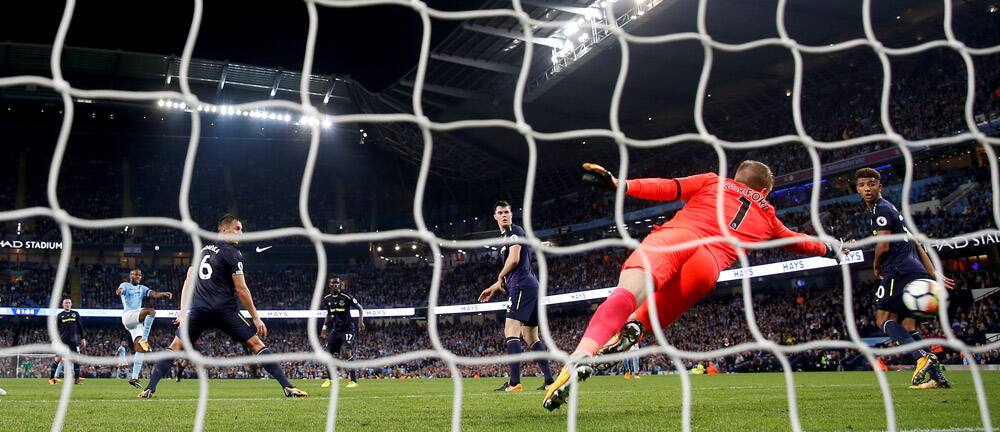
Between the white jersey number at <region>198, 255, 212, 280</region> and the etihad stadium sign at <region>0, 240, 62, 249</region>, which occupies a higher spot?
the etihad stadium sign at <region>0, 240, 62, 249</region>

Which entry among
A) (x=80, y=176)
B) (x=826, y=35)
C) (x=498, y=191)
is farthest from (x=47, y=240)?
(x=826, y=35)

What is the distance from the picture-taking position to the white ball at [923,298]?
5445 mm

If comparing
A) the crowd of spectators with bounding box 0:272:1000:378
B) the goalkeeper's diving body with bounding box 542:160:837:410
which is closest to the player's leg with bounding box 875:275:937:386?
the goalkeeper's diving body with bounding box 542:160:837:410

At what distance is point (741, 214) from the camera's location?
14.3 ft

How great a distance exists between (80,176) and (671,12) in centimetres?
3302

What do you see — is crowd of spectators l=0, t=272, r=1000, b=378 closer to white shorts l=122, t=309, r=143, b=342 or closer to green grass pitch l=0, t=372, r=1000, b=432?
green grass pitch l=0, t=372, r=1000, b=432

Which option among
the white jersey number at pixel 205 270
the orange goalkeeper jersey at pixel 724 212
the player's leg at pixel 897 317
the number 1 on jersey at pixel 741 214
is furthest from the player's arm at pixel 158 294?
the player's leg at pixel 897 317

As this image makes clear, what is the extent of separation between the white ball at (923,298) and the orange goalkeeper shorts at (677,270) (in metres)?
2.40

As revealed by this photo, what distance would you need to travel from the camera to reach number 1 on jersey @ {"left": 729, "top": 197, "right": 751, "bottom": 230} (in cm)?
432

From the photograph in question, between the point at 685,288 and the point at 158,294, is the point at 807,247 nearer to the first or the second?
the point at 685,288

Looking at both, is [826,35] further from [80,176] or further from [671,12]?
[80,176]

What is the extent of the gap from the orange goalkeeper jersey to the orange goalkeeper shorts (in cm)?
9

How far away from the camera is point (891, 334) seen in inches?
251

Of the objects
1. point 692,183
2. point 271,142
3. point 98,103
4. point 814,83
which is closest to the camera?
point 692,183
